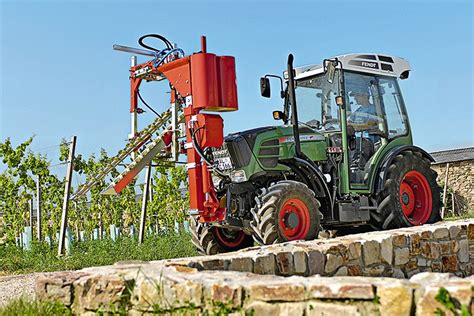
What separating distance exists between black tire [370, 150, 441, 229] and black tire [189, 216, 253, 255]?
5.78 feet

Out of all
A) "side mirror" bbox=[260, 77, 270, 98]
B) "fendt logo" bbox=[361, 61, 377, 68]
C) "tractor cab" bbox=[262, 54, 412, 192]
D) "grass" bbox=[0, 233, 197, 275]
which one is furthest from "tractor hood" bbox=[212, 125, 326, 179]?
"grass" bbox=[0, 233, 197, 275]

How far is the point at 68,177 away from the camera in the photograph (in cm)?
1098

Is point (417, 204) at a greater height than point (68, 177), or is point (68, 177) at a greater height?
point (68, 177)

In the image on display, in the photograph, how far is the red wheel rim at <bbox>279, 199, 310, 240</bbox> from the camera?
7.48 metres

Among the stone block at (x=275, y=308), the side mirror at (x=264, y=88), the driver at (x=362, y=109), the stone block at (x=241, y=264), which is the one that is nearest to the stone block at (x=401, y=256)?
the stone block at (x=241, y=264)

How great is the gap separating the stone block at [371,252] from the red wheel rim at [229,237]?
3079 mm

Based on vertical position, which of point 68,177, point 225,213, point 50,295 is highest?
point 68,177

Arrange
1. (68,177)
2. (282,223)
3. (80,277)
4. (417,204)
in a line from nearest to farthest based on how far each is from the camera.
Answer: (80,277) < (282,223) < (417,204) < (68,177)

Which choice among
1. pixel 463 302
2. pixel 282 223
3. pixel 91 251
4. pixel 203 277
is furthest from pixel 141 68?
pixel 463 302

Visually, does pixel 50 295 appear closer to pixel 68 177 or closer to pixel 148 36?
pixel 148 36

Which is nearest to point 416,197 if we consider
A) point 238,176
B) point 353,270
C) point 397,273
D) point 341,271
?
point 238,176


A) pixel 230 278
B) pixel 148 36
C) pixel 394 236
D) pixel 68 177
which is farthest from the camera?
pixel 68 177

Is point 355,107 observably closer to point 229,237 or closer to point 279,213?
point 279,213

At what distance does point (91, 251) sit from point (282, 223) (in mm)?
4820
